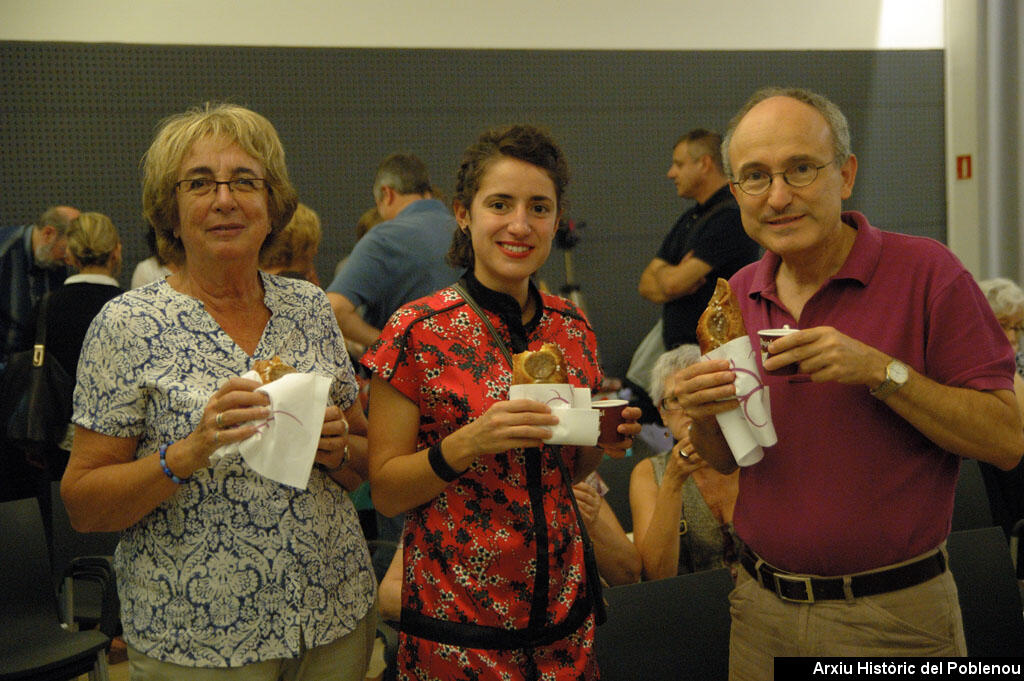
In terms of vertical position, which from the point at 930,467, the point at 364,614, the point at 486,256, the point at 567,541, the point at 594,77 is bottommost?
the point at 364,614

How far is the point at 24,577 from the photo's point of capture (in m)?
3.11

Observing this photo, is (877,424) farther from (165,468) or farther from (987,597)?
(165,468)

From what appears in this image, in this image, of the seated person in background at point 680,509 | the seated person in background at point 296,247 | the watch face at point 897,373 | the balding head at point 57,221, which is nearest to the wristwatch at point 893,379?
the watch face at point 897,373

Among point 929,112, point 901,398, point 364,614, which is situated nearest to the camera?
point 901,398

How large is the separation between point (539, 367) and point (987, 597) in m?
1.74

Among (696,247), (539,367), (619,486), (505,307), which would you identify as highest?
(696,247)

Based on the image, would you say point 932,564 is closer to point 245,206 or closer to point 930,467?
point 930,467

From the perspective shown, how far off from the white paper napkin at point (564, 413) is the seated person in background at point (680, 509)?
0.88m

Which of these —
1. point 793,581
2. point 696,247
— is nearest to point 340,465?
point 793,581

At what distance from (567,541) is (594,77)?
5193 millimetres

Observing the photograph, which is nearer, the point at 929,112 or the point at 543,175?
the point at 543,175

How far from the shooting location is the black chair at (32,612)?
291cm

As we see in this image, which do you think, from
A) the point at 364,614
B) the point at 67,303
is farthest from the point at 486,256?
the point at 67,303

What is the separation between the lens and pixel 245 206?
1.82m
